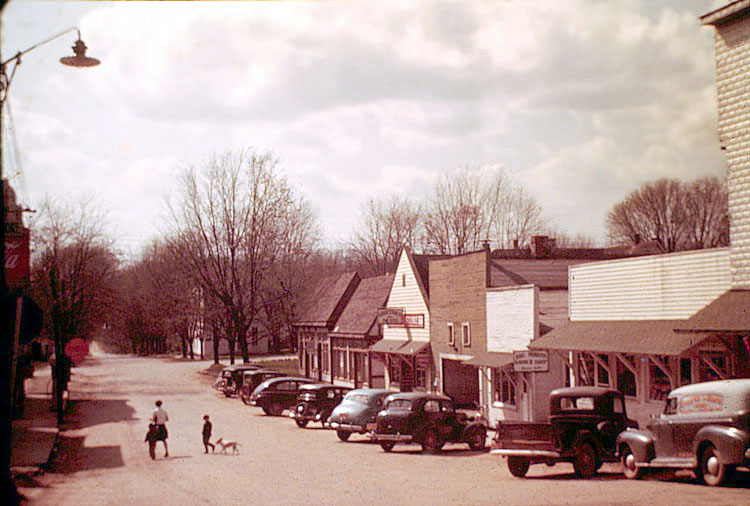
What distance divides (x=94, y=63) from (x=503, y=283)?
1946 centimetres

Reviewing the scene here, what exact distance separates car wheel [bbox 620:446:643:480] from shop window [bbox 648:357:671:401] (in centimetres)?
445

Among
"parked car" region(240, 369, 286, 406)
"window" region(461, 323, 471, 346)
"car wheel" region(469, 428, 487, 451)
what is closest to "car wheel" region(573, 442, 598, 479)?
"car wheel" region(469, 428, 487, 451)

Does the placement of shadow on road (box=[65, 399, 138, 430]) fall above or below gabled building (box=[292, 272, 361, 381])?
below

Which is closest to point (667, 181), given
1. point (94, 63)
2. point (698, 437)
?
point (698, 437)

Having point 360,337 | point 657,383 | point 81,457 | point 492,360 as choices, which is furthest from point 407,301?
point 81,457

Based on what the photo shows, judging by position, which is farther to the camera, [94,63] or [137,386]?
[137,386]

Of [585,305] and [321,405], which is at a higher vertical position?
[585,305]

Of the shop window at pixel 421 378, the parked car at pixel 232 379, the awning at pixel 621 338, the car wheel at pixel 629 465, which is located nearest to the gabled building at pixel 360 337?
the shop window at pixel 421 378

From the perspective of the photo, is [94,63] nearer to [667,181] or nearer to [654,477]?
[654,477]

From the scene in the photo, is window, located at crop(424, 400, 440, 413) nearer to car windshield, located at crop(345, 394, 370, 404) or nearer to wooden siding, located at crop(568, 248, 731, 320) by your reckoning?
car windshield, located at crop(345, 394, 370, 404)

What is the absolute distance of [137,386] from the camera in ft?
169

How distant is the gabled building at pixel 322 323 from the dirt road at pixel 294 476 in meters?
16.6

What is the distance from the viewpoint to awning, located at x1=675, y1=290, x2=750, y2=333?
17.8 meters

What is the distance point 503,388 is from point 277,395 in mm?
11357
